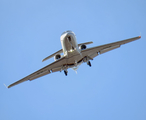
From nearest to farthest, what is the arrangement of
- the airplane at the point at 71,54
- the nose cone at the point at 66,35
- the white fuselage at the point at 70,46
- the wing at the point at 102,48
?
the nose cone at the point at 66,35, the white fuselage at the point at 70,46, the airplane at the point at 71,54, the wing at the point at 102,48

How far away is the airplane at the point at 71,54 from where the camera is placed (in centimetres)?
2814

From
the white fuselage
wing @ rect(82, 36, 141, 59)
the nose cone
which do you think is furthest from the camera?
wing @ rect(82, 36, 141, 59)

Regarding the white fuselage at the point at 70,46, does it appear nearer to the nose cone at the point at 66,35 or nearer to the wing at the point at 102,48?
the nose cone at the point at 66,35

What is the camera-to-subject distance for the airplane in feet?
92.3

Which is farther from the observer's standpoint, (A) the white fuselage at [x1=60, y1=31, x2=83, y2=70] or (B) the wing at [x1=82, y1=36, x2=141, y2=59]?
(B) the wing at [x1=82, y1=36, x2=141, y2=59]

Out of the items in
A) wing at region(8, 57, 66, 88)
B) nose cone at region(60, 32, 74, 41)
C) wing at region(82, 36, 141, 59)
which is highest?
nose cone at region(60, 32, 74, 41)

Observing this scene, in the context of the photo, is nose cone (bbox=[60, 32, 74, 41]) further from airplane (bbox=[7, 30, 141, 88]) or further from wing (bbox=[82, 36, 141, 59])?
wing (bbox=[82, 36, 141, 59])

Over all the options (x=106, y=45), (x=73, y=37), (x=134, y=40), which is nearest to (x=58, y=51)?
(x=73, y=37)

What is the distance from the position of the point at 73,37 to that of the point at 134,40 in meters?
9.51

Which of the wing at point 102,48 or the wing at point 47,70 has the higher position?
the wing at point 102,48

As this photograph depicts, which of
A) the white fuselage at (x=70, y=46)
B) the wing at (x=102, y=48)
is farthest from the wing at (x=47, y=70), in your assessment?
the wing at (x=102, y=48)

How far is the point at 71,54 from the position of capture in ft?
92.9

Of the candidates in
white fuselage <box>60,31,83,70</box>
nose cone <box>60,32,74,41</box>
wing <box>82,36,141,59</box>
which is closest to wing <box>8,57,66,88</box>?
white fuselage <box>60,31,83,70</box>

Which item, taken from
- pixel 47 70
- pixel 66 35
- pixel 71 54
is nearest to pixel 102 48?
pixel 71 54
